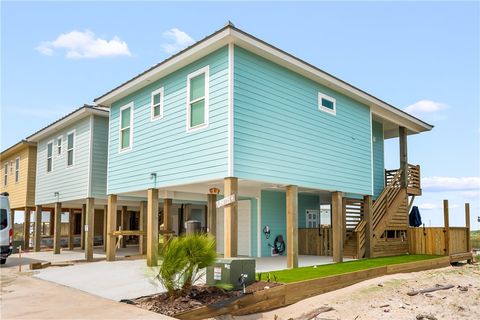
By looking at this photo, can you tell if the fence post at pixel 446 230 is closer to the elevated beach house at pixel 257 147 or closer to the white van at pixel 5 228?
the elevated beach house at pixel 257 147

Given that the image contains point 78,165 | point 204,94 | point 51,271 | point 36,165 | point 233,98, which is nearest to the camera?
point 233,98

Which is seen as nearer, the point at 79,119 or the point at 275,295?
the point at 275,295

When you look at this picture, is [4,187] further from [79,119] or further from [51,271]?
[51,271]

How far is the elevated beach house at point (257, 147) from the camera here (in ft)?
39.3

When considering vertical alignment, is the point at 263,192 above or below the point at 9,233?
above

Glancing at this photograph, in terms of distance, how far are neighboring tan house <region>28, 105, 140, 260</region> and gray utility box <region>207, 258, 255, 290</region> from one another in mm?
10352

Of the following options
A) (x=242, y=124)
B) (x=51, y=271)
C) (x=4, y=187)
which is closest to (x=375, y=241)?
(x=242, y=124)

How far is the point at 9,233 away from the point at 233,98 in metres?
11.7

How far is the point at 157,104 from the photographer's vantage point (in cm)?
1481

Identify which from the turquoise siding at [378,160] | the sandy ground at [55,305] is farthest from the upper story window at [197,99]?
the turquoise siding at [378,160]

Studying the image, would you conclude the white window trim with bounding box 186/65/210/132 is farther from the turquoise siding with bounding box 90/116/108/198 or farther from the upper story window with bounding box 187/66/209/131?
the turquoise siding with bounding box 90/116/108/198

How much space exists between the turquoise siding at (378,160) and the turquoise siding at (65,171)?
43.1 ft

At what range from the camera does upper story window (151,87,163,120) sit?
14602 mm

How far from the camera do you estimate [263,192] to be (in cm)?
1870
